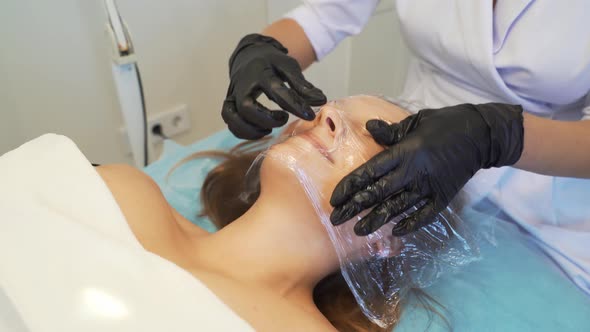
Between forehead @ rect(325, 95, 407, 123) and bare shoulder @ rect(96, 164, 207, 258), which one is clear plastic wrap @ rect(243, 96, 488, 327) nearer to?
forehead @ rect(325, 95, 407, 123)

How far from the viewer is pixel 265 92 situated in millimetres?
1000

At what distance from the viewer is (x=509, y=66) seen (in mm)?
1021

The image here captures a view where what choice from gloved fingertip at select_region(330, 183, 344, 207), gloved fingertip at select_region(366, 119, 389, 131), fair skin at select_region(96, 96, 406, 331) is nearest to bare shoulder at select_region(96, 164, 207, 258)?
fair skin at select_region(96, 96, 406, 331)

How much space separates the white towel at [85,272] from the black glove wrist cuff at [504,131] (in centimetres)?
52

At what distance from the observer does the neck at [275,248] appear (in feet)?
2.98

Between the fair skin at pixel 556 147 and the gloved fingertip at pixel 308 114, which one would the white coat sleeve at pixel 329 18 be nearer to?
the gloved fingertip at pixel 308 114

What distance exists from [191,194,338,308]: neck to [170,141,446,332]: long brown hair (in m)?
0.10

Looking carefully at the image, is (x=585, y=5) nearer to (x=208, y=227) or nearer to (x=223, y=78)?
(x=208, y=227)

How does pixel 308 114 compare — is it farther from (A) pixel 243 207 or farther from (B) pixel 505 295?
(B) pixel 505 295

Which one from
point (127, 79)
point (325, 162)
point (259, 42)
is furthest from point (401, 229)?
point (127, 79)

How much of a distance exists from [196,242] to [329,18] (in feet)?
2.40

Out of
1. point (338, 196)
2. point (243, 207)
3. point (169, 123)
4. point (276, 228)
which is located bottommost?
point (169, 123)

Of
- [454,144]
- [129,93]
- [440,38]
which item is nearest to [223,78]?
[129,93]

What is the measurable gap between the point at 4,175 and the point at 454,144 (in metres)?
0.78
